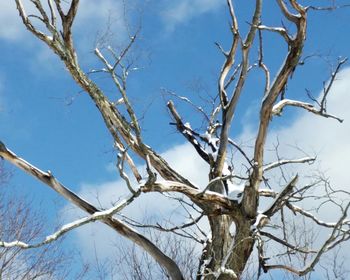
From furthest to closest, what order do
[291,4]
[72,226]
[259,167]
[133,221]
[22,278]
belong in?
1. [22,278]
2. [133,221]
3. [259,167]
4. [291,4]
5. [72,226]

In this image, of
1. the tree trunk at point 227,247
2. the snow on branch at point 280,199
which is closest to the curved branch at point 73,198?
the tree trunk at point 227,247

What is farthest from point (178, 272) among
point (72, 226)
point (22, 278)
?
point (22, 278)

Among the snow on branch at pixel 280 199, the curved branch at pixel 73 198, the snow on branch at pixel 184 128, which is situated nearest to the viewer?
the snow on branch at pixel 280 199

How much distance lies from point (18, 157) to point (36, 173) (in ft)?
1.20

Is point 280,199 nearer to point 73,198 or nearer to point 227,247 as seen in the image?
point 227,247

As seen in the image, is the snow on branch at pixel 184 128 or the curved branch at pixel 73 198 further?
the snow on branch at pixel 184 128

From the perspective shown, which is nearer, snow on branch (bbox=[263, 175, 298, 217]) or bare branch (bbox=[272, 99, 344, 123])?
snow on branch (bbox=[263, 175, 298, 217])

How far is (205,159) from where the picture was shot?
356 inches

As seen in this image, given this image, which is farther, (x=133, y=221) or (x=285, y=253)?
(x=133, y=221)

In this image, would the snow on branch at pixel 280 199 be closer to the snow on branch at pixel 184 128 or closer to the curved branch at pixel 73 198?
the curved branch at pixel 73 198

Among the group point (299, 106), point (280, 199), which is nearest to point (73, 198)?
point (280, 199)

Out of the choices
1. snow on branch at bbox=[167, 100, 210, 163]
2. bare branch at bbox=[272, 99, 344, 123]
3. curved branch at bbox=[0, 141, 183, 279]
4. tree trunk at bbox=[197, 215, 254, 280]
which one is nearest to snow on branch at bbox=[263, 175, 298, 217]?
tree trunk at bbox=[197, 215, 254, 280]

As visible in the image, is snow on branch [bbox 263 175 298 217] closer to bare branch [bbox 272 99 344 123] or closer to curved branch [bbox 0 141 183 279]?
bare branch [bbox 272 99 344 123]

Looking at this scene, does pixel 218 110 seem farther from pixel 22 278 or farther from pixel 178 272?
pixel 22 278
